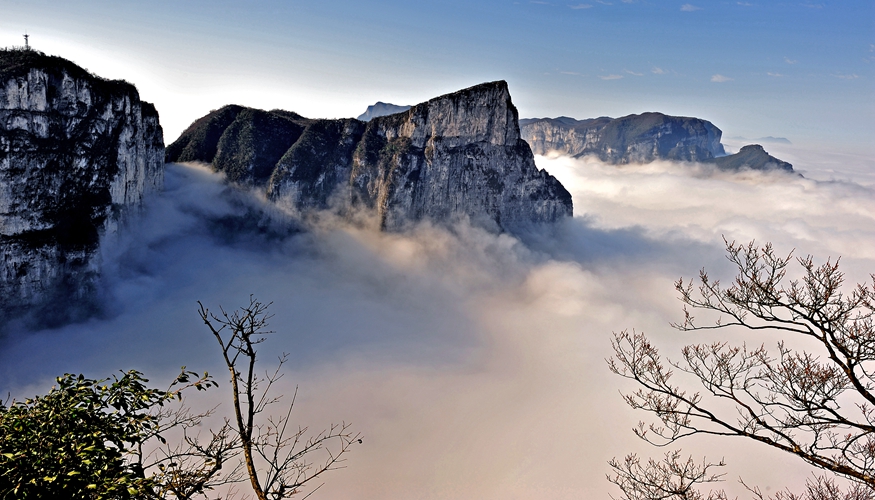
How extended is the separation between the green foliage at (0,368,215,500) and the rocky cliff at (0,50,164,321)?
1982 inches

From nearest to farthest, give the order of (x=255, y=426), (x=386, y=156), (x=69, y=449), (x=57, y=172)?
(x=69, y=449)
(x=255, y=426)
(x=57, y=172)
(x=386, y=156)

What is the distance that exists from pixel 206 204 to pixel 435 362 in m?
52.8

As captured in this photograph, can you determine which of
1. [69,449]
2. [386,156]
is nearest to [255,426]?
[69,449]

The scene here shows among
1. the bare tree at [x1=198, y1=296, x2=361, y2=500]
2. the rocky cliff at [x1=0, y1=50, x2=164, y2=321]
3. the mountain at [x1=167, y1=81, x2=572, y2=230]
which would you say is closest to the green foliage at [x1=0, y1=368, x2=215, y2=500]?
the bare tree at [x1=198, y1=296, x2=361, y2=500]

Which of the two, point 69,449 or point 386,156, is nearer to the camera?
point 69,449

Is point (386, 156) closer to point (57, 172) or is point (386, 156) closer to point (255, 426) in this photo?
point (57, 172)

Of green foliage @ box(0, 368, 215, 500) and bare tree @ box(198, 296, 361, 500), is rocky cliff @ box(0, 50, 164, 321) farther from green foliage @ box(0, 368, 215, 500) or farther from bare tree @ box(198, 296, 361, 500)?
green foliage @ box(0, 368, 215, 500)

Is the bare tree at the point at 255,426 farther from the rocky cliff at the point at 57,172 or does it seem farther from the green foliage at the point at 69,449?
the rocky cliff at the point at 57,172

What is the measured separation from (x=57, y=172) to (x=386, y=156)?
57.6 meters

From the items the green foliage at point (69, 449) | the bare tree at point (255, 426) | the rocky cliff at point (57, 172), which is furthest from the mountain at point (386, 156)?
the green foliage at point (69, 449)

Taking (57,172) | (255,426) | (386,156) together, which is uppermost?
(386,156)

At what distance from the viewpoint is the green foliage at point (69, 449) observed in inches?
319

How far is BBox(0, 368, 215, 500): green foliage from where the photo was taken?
8102 mm

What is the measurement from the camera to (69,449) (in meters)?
8.35
